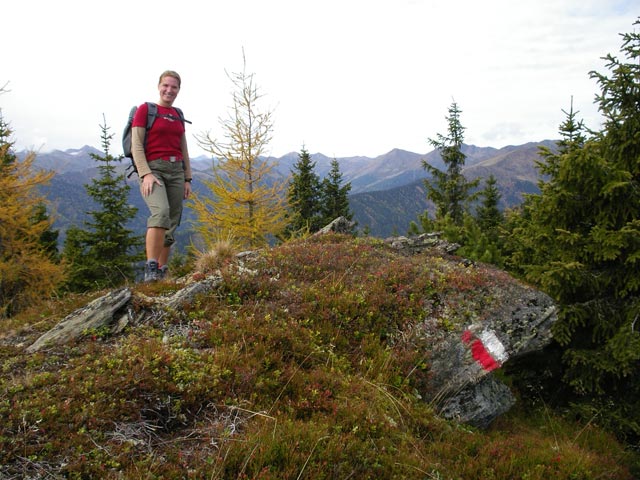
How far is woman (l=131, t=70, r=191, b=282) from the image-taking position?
633 centimetres

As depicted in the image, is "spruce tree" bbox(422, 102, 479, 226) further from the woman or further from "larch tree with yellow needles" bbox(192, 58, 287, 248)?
the woman

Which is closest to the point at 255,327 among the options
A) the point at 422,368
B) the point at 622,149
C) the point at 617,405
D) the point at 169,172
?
the point at 422,368

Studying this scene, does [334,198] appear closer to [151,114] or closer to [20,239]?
[20,239]

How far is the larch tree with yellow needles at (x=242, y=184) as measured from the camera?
1595 cm

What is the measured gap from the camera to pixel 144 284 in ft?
21.7

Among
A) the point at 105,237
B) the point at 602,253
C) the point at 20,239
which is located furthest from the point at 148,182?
the point at 105,237

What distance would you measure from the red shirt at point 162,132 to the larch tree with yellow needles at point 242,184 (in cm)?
901

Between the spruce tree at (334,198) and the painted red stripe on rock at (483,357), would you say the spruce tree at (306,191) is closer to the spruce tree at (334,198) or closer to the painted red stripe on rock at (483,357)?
the spruce tree at (334,198)

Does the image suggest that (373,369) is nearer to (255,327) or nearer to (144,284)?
(255,327)

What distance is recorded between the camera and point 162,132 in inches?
258

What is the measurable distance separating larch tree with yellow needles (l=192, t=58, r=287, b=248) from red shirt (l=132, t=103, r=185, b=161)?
9.01 meters

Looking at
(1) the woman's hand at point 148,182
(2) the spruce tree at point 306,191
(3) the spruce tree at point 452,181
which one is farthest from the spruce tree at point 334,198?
(1) the woman's hand at point 148,182

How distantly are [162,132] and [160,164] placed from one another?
0.55 meters

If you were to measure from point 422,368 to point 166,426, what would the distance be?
10.8 ft
